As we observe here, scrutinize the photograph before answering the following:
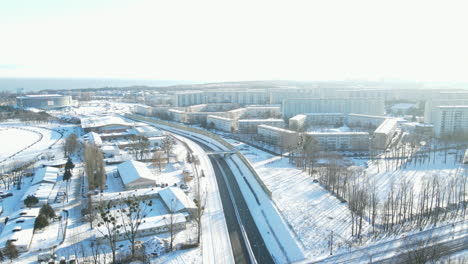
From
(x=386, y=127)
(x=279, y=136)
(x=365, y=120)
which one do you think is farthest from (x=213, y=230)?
(x=365, y=120)

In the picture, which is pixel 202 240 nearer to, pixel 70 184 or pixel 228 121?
pixel 70 184

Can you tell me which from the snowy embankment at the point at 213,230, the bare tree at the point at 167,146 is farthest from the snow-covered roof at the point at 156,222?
the bare tree at the point at 167,146

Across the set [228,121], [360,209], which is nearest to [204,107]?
[228,121]

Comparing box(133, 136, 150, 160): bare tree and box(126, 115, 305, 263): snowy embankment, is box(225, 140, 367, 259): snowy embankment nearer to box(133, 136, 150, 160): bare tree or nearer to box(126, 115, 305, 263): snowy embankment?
box(126, 115, 305, 263): snowy embankment

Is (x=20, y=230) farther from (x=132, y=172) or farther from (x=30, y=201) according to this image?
(x=132, y=172)

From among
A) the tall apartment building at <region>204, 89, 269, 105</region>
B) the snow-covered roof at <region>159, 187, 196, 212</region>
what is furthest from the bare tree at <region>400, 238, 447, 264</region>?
the tall apartment building at <region>204, 89, 269, 105</region>
